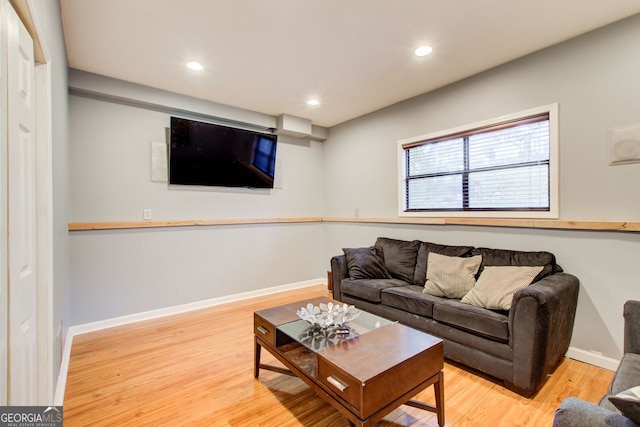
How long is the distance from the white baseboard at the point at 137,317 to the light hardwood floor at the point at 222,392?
0.07 m

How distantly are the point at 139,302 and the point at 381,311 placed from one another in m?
2.64

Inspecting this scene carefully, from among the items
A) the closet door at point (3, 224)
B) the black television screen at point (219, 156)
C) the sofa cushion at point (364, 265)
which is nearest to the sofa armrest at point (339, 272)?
the sofa cushion at point (364, 265)

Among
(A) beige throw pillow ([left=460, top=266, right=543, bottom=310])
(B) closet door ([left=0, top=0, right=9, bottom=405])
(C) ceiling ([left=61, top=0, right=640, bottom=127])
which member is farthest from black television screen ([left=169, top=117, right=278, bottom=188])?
(A) beige throw pillow ([left=460, top=266, right=543, bottom=310])

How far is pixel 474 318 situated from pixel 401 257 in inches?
50.1

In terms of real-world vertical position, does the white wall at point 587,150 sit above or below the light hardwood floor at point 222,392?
above

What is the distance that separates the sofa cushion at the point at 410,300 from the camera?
251 centimetres

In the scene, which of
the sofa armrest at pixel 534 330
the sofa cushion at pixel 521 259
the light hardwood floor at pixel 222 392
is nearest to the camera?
the light hardwood floor at pixel 222 392

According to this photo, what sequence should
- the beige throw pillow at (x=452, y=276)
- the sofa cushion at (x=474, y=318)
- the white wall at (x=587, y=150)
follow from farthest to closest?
the beige throw pillow at (x=452, y=276) < the white wall at (x=587, y=150) < the sofa cushion at (x=474, y=318)

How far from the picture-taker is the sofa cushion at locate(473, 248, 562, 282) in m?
2.37

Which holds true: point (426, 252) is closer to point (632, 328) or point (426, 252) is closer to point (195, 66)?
point (632, 328)

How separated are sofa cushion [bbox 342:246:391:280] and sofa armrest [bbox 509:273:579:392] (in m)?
1.51

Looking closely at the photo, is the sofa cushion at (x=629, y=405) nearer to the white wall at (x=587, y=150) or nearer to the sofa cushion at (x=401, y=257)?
the white wall at (x=587, y=150)

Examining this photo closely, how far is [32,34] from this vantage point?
132 centimetres

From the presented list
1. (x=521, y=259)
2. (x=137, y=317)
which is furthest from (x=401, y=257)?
(x=137, y=317)
